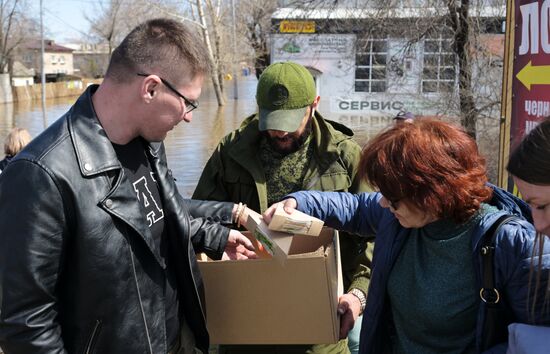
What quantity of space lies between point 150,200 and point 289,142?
3.45 ft

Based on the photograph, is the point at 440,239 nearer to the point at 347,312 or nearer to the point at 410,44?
the point at 347,312

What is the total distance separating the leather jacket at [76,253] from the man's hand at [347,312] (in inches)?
32.1

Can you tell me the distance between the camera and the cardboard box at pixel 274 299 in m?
2.31

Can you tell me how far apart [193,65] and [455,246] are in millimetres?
1093

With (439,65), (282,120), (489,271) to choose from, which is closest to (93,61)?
(439,65)

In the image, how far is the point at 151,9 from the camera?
31.1 meters

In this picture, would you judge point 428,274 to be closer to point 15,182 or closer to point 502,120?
point 15,182

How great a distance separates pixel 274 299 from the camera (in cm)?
238

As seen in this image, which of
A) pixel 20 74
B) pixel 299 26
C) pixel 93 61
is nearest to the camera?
pixel 299 26

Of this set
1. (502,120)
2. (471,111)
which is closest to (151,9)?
(471,111)

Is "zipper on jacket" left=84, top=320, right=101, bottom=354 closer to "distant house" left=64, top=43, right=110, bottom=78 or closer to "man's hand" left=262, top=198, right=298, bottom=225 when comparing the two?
"man's hand" left=262, top=198, right=298, bottom=225

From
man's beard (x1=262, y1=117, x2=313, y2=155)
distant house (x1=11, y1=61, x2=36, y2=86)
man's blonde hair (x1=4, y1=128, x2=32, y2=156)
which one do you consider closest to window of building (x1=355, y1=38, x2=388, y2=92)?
man's blonde hair (x1=4, y1=128, x2=32, y2=156)

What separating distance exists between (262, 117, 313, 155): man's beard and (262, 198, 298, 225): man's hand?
60cm

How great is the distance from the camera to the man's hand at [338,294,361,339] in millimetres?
2565
